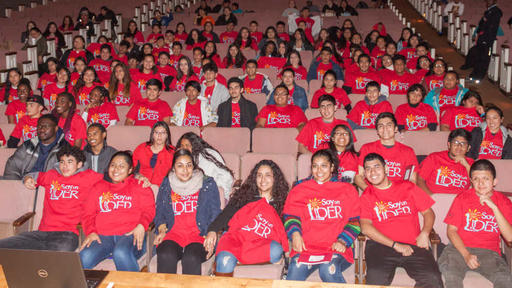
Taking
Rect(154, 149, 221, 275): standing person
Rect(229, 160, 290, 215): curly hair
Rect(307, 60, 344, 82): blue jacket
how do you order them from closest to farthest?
Rect(154, 149, 221, 275): standing person, Rect(229, 160, 290, 215): curly hair, Rect(307, 60, 344, 82): blue jacket

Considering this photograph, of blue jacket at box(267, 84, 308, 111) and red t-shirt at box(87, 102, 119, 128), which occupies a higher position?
blue jacket at box(267, 84, 308, 111)

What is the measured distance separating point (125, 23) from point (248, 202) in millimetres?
9155

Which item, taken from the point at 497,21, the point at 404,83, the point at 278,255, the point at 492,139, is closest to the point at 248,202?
the point at 278,255

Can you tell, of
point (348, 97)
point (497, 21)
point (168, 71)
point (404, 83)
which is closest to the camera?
point (348, 97)

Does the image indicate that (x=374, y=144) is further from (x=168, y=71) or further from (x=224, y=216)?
(x=168, y=71)

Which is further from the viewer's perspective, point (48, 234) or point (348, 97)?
point (348, 97)

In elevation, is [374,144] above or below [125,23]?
below

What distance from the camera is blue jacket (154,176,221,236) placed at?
3.39m

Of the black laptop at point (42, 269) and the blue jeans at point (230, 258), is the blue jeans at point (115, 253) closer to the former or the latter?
the blue jeans at point (230, 258)

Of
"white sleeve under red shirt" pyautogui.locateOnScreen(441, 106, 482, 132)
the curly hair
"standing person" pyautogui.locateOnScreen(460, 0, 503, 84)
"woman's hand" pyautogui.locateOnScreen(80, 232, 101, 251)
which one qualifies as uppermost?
"standing person" pyautogui.locateOnScreen(460, 0, 503, 84)

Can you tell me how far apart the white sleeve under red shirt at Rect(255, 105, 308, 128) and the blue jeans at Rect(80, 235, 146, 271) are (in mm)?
2271

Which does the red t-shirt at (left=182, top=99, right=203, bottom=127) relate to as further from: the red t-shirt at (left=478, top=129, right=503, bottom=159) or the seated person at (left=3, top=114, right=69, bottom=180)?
the red t-shirt at (left=478, top=129, right=503, bottom=159)

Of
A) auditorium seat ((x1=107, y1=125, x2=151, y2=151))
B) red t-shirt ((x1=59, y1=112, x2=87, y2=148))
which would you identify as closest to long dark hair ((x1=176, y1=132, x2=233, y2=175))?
auditorium seat ((x1=107, y1=125, x2=151, y2=151))

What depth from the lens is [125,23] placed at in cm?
1153
